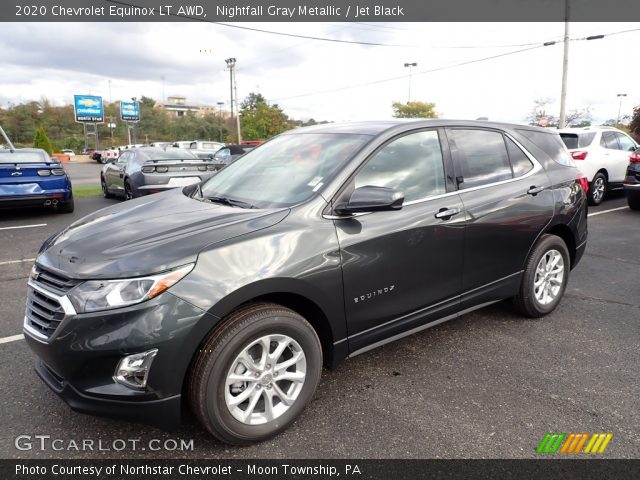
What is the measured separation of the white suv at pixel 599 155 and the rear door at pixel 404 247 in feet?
26.3

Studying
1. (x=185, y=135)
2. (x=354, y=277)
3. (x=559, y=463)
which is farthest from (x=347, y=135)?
(x=185, y=135)

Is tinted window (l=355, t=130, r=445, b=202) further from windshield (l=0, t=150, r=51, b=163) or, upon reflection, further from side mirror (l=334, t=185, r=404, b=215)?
windshield (l=0, t=150, r=51, b=163)

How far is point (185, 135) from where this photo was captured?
84.2m

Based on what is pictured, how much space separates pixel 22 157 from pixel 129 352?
29.1 ft

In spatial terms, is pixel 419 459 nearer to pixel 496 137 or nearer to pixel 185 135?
pixel 496 137

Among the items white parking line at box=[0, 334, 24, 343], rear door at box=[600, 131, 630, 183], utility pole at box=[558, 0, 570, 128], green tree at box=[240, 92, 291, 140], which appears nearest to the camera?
→ white parking line at box=[0, 334, 24, 343]

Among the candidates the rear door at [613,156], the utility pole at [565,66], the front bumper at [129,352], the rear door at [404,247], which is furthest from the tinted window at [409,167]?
the utility pole at [565,66]

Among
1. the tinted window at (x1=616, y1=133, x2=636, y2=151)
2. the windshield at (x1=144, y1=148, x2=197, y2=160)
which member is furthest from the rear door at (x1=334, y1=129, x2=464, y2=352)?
the tinted window at (x1=616, y1=133, x2=636, y2=151)

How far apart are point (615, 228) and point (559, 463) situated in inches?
275

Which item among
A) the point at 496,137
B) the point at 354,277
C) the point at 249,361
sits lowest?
the point at 249,361

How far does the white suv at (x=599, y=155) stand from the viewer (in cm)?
991

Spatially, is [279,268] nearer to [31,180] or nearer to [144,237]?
[144,237]

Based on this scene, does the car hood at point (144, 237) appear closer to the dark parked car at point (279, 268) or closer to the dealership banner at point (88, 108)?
the dark parked car at point (279, 268)

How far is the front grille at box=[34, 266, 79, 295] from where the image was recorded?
2221mm
